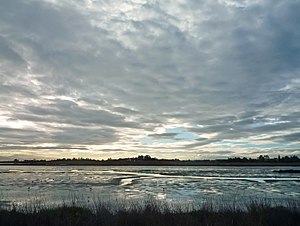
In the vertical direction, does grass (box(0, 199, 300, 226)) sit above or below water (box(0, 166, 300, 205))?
below

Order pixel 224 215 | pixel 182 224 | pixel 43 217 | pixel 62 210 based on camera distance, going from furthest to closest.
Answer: pixel 62 210 → pixel 224 215 → pixel 43 217 → pixel 182 224

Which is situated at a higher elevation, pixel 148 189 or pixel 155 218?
pixel 148 189

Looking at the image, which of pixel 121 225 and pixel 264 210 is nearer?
pixel 121 225

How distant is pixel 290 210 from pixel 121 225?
728cm

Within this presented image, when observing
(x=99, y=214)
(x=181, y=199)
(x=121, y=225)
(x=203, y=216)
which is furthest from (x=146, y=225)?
(x=181, y=199)

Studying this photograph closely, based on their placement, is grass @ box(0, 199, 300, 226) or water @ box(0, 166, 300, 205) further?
water @ box(0, 166, 300, 205)

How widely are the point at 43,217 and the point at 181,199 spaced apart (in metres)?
13.5

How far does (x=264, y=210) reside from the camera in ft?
46.3

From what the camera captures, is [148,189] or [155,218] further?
[148,189]

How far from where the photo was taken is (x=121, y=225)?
1157 centimetres

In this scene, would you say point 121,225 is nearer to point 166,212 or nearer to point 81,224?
point 81,224

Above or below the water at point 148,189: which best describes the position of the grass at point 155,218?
below

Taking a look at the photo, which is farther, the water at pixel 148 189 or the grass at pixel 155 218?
the water at pixel 148 189

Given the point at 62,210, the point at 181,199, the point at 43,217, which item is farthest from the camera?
the point at 181,199
